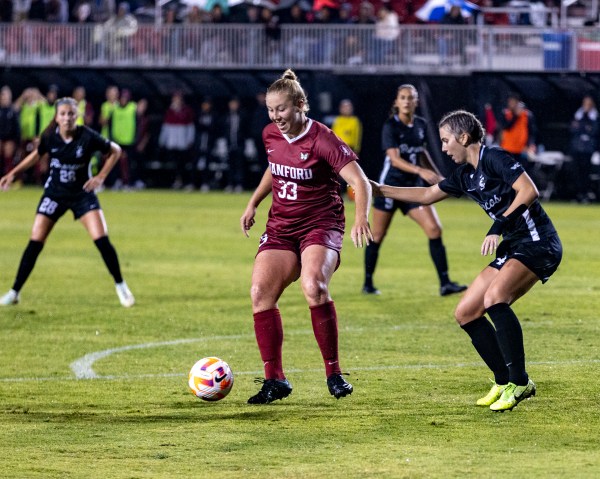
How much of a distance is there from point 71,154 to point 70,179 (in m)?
0.25

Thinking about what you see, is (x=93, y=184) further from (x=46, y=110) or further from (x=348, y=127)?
(x=46, y=110)

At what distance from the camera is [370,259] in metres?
14.0

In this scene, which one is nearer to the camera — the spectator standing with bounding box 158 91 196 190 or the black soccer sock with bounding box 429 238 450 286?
the black soccer sock with bounding box 429 238 450 286

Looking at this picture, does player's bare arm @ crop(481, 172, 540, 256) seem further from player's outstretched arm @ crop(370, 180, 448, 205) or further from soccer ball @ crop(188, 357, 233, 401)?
soccer ball @ crop(188, 357, 233, 401)

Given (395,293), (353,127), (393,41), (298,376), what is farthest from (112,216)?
(298,376)

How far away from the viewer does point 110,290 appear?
14500 millimetres

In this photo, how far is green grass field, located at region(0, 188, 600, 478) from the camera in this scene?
6.63m

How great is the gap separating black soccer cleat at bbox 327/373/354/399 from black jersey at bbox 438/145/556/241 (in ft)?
4.43

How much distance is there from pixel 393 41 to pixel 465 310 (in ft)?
69.5

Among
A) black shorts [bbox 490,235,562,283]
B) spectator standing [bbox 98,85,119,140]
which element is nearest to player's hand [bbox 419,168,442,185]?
black shorts [bbox 490,235,562,283]

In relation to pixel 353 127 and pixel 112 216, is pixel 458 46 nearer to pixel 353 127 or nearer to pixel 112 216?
pixel 353 127

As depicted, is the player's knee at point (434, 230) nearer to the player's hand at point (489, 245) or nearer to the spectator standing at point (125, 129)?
the player's hand at point (489, 245)

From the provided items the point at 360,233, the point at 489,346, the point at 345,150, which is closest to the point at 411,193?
the point at 345,150

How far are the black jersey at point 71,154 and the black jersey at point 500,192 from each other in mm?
5617
